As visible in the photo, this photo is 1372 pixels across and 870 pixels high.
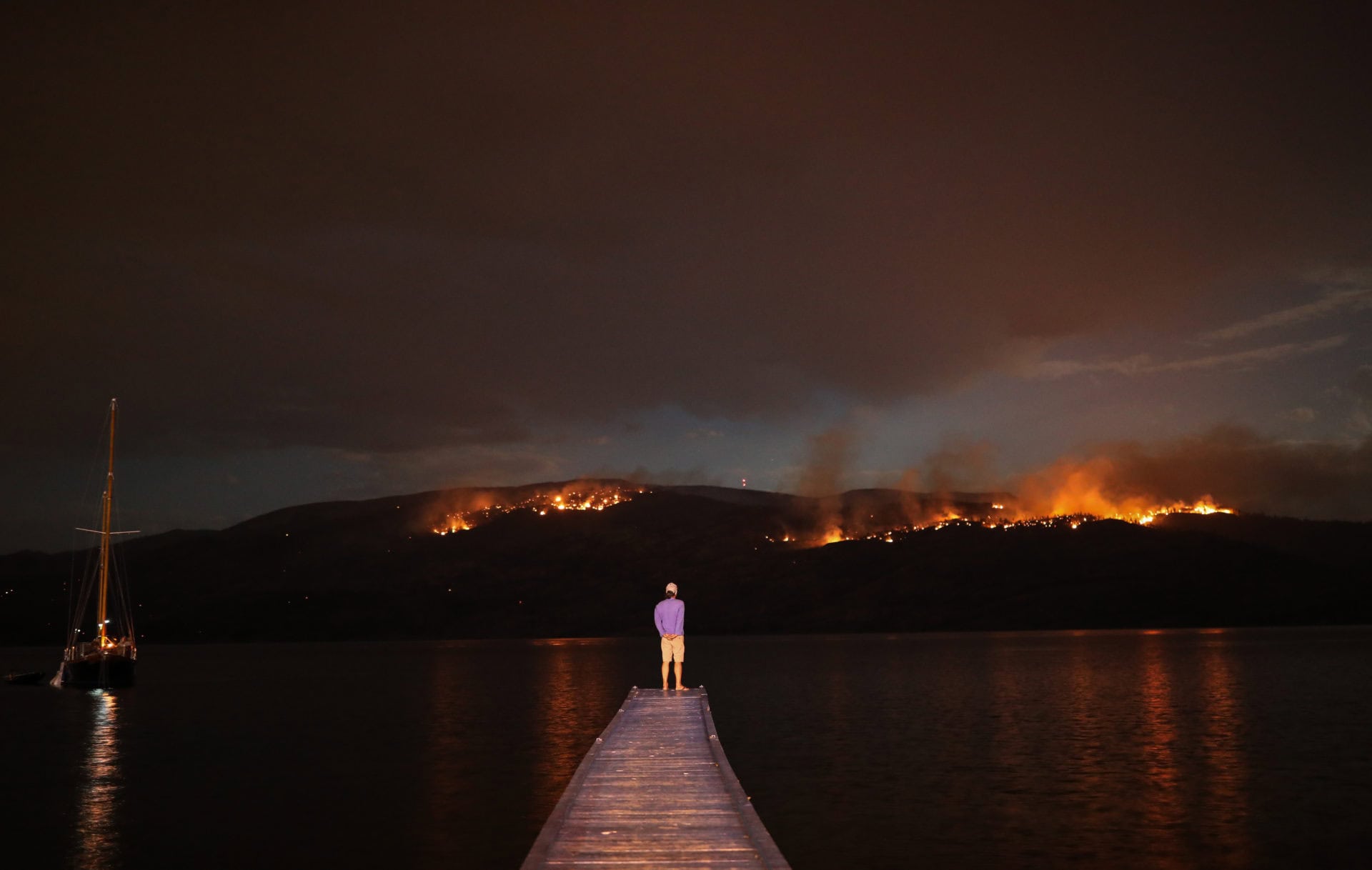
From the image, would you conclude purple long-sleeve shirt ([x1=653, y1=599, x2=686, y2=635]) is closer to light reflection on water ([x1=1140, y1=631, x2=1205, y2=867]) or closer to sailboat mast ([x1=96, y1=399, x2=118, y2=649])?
light reflection on water ([x1=1140, y1=631, x2=1205, y2=867])

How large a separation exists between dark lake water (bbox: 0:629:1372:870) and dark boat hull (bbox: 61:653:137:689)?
7.57ft

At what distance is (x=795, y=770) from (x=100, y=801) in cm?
2141

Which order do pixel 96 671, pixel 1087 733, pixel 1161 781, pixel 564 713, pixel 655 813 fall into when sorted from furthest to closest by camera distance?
1. pixel 96 671
2. pixel 564 713
3. pixel 1087 733
4. pixel 1161 781
5. pixel 655 813

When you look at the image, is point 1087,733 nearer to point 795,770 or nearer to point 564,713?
point 795,770

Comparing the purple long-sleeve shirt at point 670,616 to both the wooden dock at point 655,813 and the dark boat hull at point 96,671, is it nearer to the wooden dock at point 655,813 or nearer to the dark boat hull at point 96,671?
the wooden dock at point 655,813

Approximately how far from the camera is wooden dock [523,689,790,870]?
1712cm

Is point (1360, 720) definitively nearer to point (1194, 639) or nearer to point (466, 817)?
point (466, 817)

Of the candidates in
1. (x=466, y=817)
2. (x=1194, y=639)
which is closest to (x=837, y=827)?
(x=466, y=817)

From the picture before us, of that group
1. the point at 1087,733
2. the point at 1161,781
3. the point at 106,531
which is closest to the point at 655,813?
the point at 1161,781

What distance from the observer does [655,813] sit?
20.1 meters

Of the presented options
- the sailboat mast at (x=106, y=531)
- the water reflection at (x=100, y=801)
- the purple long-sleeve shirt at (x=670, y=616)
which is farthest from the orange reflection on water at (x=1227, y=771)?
the sailboat mast at (x=106, y=531)

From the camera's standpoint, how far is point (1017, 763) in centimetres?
3934

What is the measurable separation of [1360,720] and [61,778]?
172 feet

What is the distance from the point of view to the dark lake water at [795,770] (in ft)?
89.9
